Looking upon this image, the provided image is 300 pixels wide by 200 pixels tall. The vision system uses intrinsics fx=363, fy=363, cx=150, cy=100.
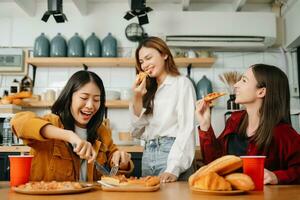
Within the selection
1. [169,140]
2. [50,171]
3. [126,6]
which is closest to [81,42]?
[126,6]

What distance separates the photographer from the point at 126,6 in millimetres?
4234

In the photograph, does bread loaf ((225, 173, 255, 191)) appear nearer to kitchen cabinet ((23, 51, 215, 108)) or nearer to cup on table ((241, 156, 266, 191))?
cup on table ((241, 156, 266, 191))

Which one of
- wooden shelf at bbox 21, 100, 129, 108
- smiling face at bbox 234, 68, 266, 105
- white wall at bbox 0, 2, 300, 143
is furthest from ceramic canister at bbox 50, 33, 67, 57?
smiling face at bbox 234, 68, 266, 105

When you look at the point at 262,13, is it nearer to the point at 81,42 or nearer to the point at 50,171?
the point at 81,42

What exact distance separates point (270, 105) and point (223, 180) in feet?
2.48

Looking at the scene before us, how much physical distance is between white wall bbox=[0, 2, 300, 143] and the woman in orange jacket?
247cm

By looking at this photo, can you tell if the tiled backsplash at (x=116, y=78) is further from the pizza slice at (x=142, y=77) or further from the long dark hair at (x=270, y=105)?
the long dark hair at (x=270, y=105)

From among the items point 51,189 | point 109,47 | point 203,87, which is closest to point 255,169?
point 51,189

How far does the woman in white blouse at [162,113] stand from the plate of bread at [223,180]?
59 cm

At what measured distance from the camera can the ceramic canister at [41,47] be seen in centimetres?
392

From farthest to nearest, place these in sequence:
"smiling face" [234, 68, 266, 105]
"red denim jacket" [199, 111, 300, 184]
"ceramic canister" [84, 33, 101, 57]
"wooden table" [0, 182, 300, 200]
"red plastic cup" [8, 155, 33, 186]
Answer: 1. "ceramic canister" [84, 33, 101, 57]
2. "smiling face" [234, 68, 266, 105]
3. "red denim jacket" [199, 111, 300, 184]
4. "red plastic cup" [8, 155, 33, 186]
5. "wooden table" [0, 182, 300, 200]

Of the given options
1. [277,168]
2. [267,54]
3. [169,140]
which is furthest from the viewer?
[267,54]

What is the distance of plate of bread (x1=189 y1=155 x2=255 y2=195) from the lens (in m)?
1.03

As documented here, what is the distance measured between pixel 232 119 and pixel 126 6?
2731 millimetres
